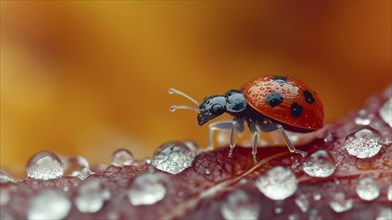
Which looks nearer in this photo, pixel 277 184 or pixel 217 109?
pixel 277 184

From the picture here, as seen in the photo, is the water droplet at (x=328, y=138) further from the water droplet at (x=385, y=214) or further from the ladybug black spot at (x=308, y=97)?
the water droplet at (x=385, y=214)

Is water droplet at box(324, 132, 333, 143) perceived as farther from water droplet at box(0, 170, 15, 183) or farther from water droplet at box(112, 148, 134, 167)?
water droplet at box(0, 170, 15, 183)

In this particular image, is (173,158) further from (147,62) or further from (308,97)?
(147,62)

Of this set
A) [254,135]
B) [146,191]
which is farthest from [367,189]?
[254,135]

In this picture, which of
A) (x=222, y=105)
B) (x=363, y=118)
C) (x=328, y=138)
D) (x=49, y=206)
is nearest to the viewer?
(x=49, y=206)

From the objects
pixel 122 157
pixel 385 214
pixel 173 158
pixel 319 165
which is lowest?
pixel 385 214

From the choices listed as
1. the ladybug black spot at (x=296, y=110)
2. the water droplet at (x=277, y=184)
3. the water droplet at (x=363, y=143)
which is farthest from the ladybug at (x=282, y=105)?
the water droplet at (x=277, y=184)

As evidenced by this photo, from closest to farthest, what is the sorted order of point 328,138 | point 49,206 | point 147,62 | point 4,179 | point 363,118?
point 49,206, point 4,179, point 328,138, point 363,118, point 147,62
